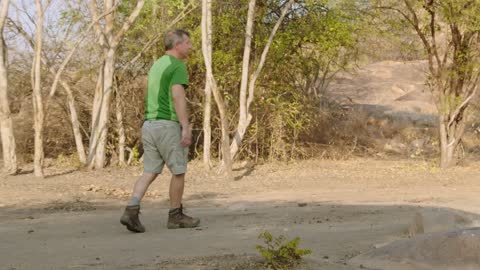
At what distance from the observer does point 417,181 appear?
13.7m

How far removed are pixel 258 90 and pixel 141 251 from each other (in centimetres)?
1214

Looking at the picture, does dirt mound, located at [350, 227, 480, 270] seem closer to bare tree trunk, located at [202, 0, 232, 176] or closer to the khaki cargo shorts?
the khaki cargo shorts

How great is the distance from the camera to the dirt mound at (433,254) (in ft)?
15.9

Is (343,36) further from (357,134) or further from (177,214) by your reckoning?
(177,214)

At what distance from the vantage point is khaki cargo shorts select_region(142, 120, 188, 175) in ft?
21.9

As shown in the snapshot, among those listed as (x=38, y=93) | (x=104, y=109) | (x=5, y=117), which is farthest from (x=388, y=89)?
(x=38, y=93)

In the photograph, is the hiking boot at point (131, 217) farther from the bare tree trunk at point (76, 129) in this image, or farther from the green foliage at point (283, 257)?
the bare tree trunk at point (76, 129)

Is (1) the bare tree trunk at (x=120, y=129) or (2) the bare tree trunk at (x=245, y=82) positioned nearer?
(2) the bare tree trunk at (x=245, y=82)

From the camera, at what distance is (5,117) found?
14.0 m

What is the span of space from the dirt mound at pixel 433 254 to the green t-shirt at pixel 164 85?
94.2 inches

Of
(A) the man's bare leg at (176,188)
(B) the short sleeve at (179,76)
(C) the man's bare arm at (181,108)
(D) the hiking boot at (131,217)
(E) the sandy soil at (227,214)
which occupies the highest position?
(B) the short sleeve at (179,76)

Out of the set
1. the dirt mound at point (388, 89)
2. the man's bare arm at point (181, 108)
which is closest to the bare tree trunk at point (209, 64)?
the man's bare arm at point (181, 108)

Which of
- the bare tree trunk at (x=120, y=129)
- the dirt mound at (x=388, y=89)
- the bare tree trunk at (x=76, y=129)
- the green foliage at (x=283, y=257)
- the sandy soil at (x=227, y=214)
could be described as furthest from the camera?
the dirt mound at (x=388, y=89)

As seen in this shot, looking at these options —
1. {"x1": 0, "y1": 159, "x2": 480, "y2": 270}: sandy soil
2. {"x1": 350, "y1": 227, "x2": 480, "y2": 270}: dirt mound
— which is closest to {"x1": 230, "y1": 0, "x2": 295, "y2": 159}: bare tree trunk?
{"x1": 0, "y1": 159, "x2": 480, "y2": 270}: sandy soil
